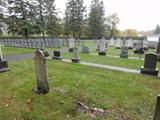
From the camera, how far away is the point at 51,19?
93.1 ft

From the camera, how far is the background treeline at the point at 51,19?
70.0 feet

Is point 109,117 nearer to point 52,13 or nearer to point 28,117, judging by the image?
point 28,117

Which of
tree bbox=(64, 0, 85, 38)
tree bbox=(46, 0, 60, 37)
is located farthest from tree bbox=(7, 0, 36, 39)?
tree bbox=(64, 0, 85, 38)

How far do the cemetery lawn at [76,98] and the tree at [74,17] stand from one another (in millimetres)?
30931

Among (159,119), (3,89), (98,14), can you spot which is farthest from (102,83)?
(98,14)

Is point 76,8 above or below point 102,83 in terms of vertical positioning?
above

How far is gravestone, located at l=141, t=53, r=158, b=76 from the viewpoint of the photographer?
22.6 feet

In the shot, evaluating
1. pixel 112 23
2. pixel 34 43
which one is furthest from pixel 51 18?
pixel 112 23

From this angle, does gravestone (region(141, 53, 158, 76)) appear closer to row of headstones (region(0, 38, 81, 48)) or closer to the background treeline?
row of headstones (region(0, 38, 81, 48))

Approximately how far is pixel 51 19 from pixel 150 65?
24617 mm

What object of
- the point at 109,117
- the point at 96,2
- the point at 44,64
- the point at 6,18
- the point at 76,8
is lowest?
the point at 109,117

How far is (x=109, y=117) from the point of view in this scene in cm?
362

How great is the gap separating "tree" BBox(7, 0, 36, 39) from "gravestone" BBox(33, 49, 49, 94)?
18115 mm

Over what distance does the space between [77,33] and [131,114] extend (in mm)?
34483
